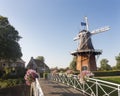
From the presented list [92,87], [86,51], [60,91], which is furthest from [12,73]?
[60,91]

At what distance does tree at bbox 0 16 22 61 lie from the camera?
3622 centimetres

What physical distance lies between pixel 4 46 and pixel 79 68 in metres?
13.4

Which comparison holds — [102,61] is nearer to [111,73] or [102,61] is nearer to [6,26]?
[111,73]

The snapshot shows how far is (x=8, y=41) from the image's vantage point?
1463 inches

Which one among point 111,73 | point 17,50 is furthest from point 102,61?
point 17,50

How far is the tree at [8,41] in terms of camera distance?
119 ft

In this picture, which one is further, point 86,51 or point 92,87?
point 86,51

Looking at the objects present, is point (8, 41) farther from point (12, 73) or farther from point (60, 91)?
point (60, 91)

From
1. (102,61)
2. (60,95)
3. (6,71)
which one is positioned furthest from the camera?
(102,61)

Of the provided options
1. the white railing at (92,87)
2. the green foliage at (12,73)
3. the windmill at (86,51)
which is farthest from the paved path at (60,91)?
the green foliage at (12,73)

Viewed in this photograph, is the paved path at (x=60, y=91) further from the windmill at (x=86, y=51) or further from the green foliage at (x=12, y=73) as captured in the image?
the green foliage at (x=12, y=73)

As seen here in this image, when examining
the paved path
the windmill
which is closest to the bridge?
the paved path

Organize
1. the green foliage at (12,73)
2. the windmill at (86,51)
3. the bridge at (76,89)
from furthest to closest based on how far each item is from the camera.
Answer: the green foliage at (12,73), the windmill at (86,51), the bridge at (76,89)

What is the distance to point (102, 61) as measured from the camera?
211ft
